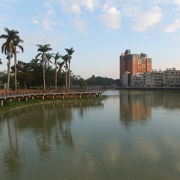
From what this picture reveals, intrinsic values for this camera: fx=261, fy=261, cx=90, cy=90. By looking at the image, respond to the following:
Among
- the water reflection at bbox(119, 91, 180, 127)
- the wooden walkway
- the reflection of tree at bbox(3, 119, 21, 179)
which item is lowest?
the reflection of tree at bbox(3, 119, 21, 179)

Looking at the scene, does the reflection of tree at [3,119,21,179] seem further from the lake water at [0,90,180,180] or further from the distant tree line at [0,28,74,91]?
the distant tree line at [0,28,74,91]

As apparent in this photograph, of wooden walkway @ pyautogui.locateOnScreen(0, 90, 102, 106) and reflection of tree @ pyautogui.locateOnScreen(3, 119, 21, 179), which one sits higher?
wooden walkway @ pyautogui.locateOnScreen(0, 90, 102, 106)

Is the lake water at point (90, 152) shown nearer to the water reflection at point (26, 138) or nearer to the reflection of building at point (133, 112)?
the water reflection at point (26, 138)

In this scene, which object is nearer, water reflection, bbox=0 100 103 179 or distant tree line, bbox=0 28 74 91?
water reflection, bbox=0 100 103 179

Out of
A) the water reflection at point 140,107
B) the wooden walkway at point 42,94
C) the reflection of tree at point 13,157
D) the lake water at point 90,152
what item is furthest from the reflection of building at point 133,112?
the wooden walkway at point 42,94

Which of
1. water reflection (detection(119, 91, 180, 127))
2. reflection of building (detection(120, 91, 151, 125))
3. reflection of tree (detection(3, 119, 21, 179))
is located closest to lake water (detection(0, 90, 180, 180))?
reflection of tree (detection(3, 119, 21, 179))

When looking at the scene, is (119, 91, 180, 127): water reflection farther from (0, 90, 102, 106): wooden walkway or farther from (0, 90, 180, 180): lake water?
(0, 90, 102, 106): wooden walkway

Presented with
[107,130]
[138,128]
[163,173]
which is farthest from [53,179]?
[138,128]

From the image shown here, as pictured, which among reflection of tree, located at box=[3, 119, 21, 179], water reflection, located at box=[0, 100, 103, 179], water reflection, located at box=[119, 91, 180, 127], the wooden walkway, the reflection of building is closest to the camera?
reflection of tree, located at box=[3, 119, 21, 179]

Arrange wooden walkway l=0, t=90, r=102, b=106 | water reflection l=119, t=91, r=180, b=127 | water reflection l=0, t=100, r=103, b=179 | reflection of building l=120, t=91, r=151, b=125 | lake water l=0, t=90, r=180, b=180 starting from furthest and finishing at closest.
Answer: wooden walkway l=0, t=90, r=102, b=106 → reflection of building l=120, t=91, r=151, b=125 → water reflection l=119, t=91, r=180, b=127 → water reflection l=0, t=100, r=103, b=179 → lake water l=0, t=90, r=180, b=180

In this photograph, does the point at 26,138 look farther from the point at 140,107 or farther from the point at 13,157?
the point at 140,107

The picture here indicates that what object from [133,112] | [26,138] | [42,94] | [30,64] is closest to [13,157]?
[26,138]

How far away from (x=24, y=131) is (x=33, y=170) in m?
12.5

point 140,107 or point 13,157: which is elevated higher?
point 140,107
